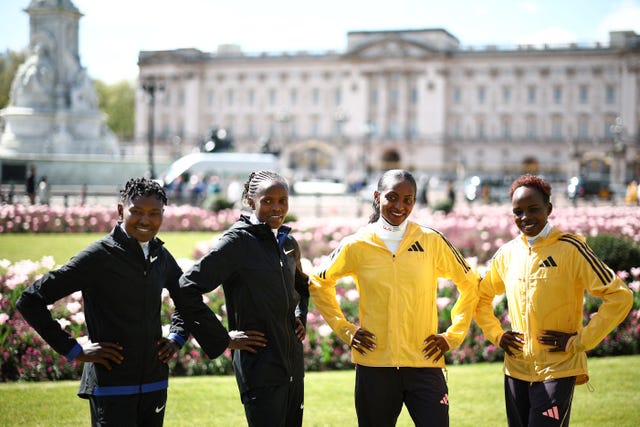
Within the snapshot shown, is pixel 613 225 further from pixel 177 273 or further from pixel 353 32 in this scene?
pixel 353 32

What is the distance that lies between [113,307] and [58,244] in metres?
15.4

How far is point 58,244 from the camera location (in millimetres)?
18812

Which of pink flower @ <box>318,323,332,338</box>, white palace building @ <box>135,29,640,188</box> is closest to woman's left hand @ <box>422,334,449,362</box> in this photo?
pink flower @ <box>318,323,332,338</box>

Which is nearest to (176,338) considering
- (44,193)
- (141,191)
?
(141,191)

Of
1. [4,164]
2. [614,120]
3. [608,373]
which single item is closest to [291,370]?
[608,373]

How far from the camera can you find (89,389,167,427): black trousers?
4.14m

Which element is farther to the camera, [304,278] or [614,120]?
[614,120]

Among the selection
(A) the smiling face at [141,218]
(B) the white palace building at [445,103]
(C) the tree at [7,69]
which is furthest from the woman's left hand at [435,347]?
(B) the white palace building at [445,103]

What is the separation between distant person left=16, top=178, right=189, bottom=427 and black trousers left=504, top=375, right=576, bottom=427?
1.91 meters

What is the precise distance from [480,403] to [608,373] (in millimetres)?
1758

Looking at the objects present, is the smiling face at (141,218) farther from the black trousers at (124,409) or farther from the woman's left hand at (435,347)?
the woman's left hand at (435,347)

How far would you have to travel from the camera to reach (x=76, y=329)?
26.1ft

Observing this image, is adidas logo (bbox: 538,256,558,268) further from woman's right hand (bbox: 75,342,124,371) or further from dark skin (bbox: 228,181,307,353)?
woman's right hand (bbox: 75,342,124,371)

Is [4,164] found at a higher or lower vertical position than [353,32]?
lower
